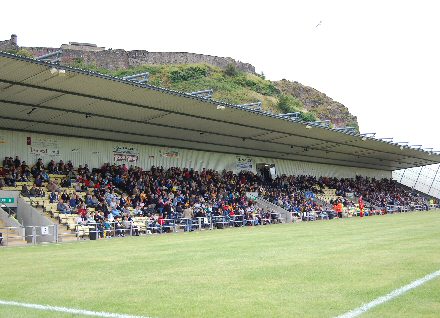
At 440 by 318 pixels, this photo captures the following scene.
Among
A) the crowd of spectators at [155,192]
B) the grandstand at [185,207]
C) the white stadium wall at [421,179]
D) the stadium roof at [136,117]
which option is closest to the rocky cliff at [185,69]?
the white stadium wall at [421,179]

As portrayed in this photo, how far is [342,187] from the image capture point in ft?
169

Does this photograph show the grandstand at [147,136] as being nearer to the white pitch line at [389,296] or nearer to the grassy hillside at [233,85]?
the white pitch line at [389,296]

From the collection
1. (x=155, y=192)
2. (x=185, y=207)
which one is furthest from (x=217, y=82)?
(x=185, y=207)

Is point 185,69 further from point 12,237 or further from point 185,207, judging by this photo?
point 12,237

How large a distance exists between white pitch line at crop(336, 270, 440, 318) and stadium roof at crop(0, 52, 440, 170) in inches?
563

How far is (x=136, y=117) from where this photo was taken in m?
26.2

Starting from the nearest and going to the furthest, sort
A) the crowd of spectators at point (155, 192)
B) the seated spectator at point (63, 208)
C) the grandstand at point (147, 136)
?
the grandstand at point (147, 136) → the seated spectator at point (63, 208) → the crowd of spectators at point (155, 192)

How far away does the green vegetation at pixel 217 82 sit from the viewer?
3396 inches

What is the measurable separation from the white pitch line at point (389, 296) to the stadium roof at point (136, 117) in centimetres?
1431

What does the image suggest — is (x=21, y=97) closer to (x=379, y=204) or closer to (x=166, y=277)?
(x=166, y=277)

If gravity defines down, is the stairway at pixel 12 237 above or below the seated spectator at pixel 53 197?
below

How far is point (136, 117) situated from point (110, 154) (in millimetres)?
5277

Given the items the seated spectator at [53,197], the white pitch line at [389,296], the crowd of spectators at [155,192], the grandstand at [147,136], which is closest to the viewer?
the white pitch line at [389,296]

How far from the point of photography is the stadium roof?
1964 centimetres
